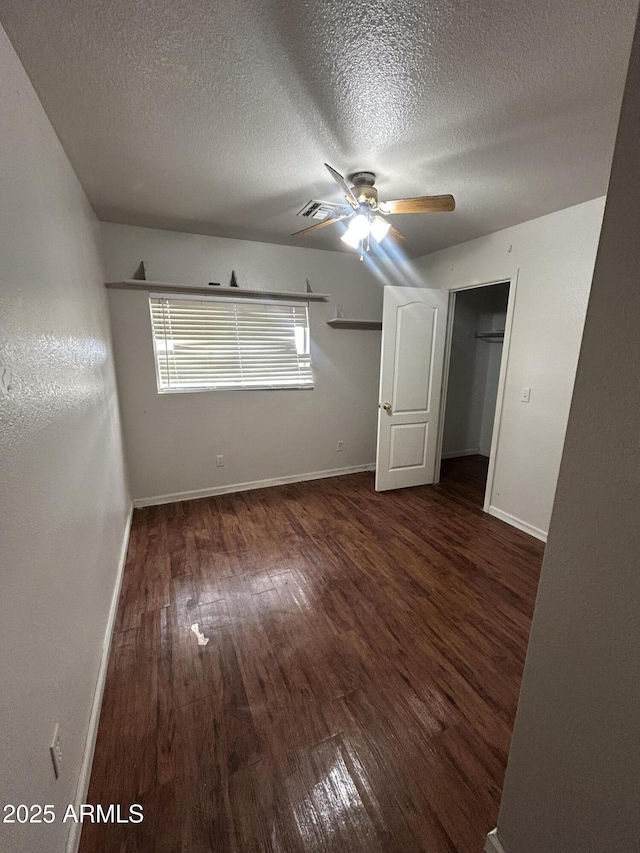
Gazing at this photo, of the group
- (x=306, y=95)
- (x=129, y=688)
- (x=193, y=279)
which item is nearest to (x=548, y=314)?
(x=306, y=95)

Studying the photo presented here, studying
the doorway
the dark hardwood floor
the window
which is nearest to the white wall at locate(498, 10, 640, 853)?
the dark hardwood floor

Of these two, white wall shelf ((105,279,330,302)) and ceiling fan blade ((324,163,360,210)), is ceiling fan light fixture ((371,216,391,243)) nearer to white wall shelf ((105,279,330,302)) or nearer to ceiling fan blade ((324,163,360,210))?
ceiling fan blade ((324,163,360,210))

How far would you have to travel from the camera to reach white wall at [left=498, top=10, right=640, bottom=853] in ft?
2.09

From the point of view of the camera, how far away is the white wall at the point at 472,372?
15.0 feet

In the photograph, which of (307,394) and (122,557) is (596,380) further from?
(307,394)

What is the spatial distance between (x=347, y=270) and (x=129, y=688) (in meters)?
3.80

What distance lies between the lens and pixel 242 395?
3.44 metres

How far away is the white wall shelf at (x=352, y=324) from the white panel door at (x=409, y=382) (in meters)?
0.56

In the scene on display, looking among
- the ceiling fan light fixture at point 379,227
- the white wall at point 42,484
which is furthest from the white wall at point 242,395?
the ceiling fan light fixture at point 379,227

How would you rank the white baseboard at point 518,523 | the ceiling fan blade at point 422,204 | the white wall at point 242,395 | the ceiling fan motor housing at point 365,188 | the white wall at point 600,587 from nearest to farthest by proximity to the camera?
the white wall at point 600,587
the ceiling fan blade at point 422,204
the ceiling fan motor housing at point 365,188
the white baseboard at point 518,523
the white wall at point 242,395

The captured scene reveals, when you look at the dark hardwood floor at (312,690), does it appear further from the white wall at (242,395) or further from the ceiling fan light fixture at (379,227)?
the ceiling fan light fixture at (379,227)

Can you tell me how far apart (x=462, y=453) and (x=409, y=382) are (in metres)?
2.16

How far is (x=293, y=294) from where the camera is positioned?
332 centimetres

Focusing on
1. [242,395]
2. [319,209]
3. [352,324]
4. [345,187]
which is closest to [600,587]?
[345,187]
